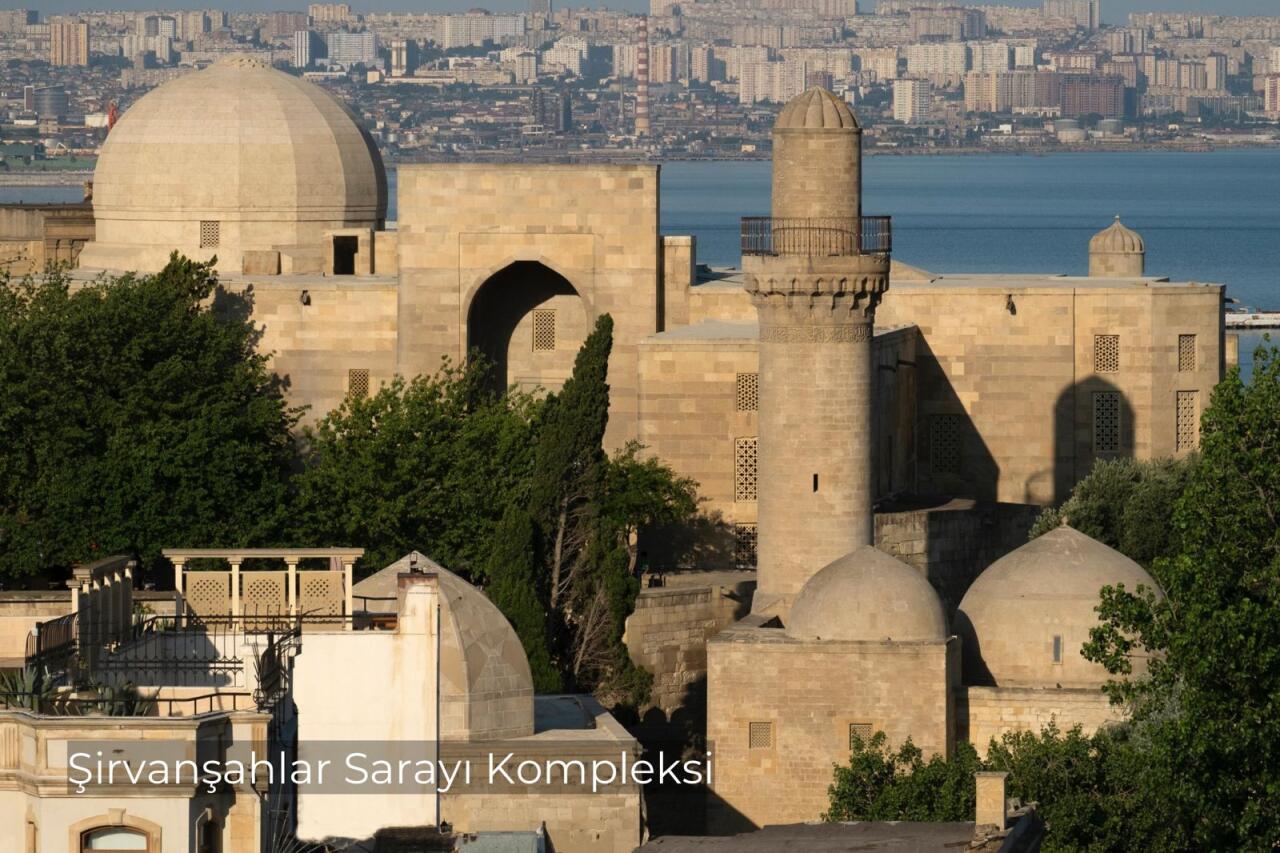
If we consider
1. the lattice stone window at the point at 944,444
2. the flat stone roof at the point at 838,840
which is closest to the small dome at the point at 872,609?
the flat stone roof at the point at 838,840

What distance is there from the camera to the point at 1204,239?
161125 millimetres

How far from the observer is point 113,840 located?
20.0m

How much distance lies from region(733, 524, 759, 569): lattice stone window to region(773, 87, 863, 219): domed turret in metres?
5.78

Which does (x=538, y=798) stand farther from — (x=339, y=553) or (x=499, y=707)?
(x=339, y=553)

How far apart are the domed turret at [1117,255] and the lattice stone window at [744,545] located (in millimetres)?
12229

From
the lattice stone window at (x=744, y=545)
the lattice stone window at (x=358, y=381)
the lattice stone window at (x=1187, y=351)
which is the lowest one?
the lattice stone window at (x=744, y=545)

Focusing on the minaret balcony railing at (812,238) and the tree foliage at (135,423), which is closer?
the minaret balcony railing at (812,238)

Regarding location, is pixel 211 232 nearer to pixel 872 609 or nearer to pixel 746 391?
pixel 746 391

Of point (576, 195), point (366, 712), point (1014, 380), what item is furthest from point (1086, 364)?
point (366, 712)

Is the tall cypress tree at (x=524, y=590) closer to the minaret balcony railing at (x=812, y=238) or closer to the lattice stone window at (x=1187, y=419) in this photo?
the minaret balcony railing at (x=812, y=238)

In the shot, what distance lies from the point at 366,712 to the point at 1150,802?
8525 mm

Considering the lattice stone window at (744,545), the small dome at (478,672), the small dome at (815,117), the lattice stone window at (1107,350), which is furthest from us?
the lattice stone window at (1107,350)

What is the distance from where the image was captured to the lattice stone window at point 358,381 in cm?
4562

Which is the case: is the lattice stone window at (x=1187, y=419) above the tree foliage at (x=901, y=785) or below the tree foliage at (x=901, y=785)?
above
